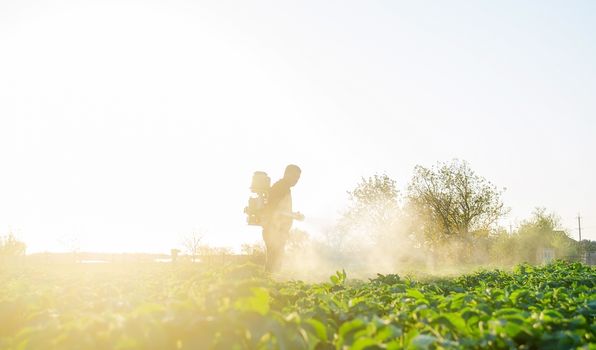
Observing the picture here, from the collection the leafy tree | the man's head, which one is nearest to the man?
the man's head

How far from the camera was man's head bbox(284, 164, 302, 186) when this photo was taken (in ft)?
52.8

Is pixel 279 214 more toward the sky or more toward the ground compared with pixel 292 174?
more toward the ground

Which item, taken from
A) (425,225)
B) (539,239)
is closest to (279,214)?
(425,225)

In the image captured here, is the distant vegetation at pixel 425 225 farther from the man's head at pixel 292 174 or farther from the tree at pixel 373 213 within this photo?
the man's head at pixel 292 174

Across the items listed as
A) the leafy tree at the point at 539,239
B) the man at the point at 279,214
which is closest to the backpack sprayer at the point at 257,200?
the man at the point at 279,214

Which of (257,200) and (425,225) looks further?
(425,225)

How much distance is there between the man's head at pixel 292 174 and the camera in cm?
1609

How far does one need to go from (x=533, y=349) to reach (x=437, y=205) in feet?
187

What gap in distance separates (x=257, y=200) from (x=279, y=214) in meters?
0.83

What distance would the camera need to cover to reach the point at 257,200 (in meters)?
16.3

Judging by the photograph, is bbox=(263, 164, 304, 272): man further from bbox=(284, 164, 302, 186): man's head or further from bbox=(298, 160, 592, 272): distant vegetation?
bbox=(298, 160, 592, 272): distant vegetation

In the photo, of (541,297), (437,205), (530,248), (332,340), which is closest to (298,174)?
(541,297)

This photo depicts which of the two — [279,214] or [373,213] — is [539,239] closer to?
[373,213]

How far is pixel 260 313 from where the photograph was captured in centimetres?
263
